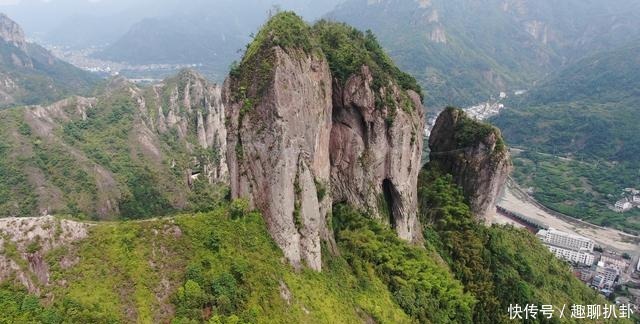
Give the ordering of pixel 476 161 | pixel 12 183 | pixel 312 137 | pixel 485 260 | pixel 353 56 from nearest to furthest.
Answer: pixel 312 137 → pixel 353 56 → pixel 485 260 → pixel 476 161 → pixel 12 183

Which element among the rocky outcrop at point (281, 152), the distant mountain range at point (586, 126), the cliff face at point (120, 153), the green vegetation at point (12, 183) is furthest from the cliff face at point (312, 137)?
the distant mountain range at point (586, 126)

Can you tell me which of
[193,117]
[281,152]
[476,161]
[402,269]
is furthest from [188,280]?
[193,117]

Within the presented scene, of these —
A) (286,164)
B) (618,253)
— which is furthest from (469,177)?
(618,253)

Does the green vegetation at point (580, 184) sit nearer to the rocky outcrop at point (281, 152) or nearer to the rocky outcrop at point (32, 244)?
the rocky outcrop at point (281, 152)

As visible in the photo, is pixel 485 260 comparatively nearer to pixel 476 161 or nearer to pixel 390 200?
pixel 476 161

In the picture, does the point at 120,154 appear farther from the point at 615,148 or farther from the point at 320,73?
the point at 615,148

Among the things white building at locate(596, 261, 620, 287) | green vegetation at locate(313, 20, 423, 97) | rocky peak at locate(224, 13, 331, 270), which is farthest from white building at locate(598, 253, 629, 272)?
rocky peak at locate(224, 13, 331, 270)
